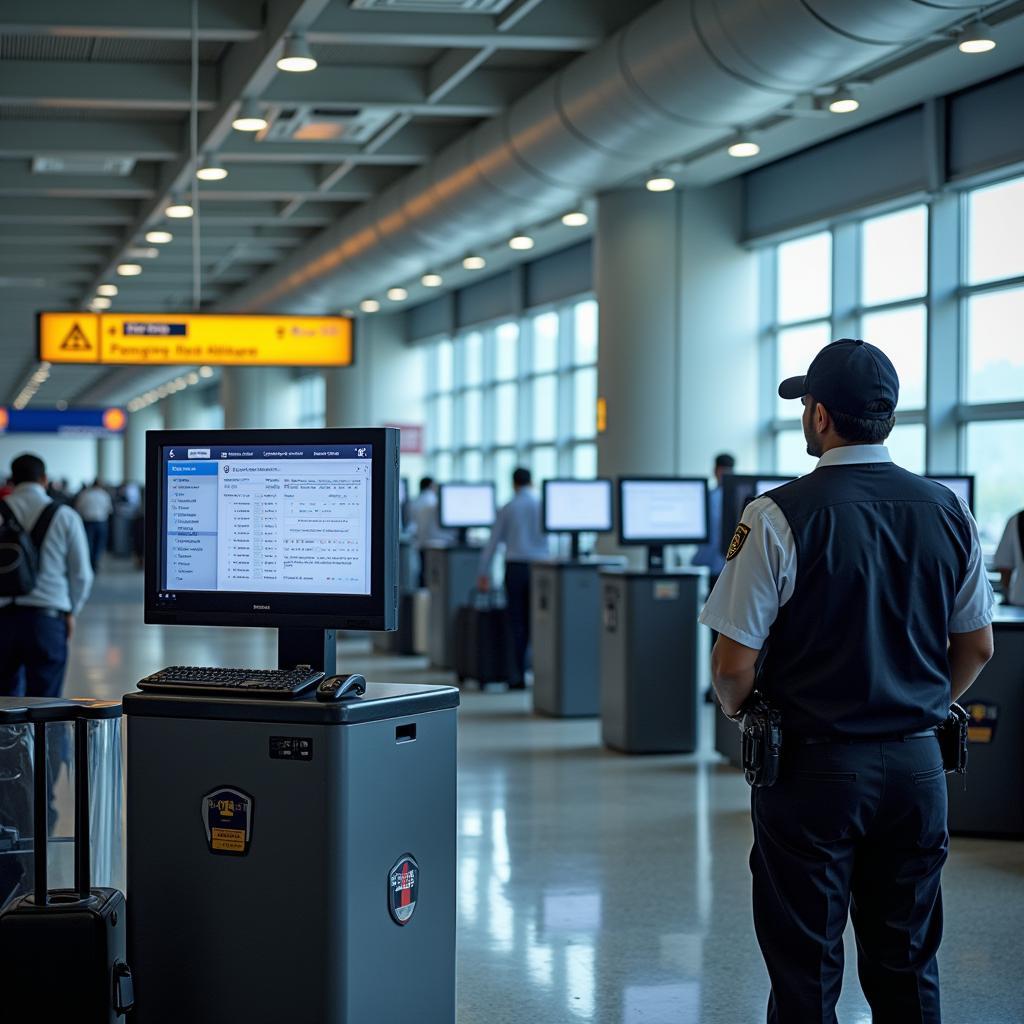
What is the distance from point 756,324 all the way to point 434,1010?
30.2 feet

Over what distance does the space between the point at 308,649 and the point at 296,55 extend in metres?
5.26

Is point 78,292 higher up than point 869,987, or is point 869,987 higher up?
point 78,292

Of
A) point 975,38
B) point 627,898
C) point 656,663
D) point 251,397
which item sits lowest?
point 627,898

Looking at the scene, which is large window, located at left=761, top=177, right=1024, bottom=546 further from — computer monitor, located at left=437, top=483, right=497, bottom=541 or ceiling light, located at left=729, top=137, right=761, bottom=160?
computer monitor, located at left=437, top=483, right=497, bottom=541

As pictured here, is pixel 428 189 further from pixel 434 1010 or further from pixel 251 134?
pixel 434 1010

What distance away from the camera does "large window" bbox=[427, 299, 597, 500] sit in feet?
52.5

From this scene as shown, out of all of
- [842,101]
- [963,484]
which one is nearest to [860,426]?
[963,484]

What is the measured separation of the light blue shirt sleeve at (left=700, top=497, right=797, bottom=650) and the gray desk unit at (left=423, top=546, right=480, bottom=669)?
9.00 metres

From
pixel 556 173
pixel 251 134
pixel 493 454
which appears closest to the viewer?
pixel 556 173

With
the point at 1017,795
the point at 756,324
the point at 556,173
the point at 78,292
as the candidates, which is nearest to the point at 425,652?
the point at 756,324

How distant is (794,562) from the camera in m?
2.92

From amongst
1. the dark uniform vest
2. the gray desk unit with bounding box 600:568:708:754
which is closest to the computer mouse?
the dark uniform vest

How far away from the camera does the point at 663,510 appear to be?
8.51 m

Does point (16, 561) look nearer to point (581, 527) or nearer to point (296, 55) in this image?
point (296, 55)
